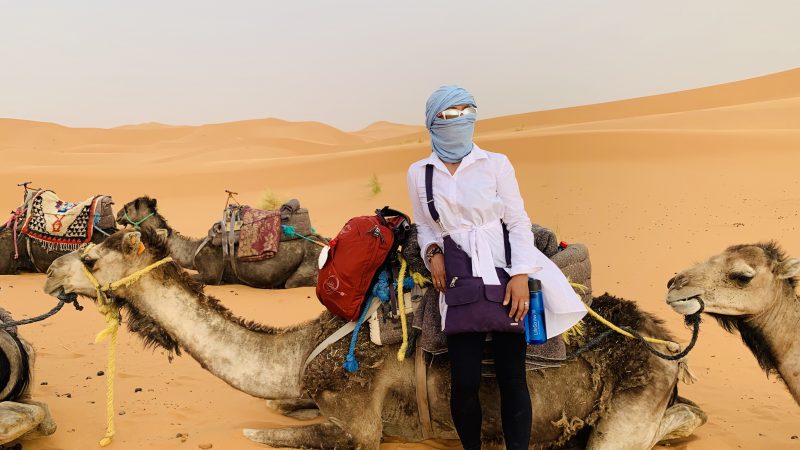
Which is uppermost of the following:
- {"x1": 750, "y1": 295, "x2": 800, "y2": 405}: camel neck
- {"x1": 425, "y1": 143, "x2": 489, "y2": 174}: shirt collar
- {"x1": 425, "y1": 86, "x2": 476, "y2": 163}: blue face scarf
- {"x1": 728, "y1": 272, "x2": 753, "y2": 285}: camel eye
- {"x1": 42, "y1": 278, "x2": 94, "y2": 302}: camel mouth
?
{"x1": 425, "y1": 86, "x2": 476, "y2": 163}: blue face scarf

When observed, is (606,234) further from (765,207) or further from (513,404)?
(513,404)

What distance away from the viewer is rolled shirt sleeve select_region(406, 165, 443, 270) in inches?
137

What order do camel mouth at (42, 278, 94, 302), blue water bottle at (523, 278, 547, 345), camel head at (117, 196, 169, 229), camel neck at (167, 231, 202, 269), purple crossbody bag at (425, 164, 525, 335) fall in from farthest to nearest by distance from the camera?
camel head at (117, 196, 169, 229) → camel neck at (167, 231, 202, 269) → camel mouth at (42, 278, 94, 302) → blue water bottle at (523, 278, 547, 345) → purple crossbody bag at (425, 164, 525, 335)

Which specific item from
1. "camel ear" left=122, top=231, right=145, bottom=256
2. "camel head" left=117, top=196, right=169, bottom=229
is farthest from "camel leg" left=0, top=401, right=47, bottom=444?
"camel head" left=117, top=196, right=169, bottom=229

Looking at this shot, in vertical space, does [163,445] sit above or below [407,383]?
below

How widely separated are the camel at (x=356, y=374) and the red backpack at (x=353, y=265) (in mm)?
252

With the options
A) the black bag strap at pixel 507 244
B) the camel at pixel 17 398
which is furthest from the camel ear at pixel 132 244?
the black bag strap at pixel 507 244

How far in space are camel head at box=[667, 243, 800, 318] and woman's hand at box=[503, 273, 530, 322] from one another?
39.3 inches

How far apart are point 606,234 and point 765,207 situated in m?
3.17

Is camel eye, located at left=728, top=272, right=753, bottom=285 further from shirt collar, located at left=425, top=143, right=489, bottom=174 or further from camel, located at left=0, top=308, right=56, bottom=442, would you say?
camel, located at left=0, top=308, right=56, bottom=442

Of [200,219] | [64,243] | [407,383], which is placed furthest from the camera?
[200,219]

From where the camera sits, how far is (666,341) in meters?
3.88

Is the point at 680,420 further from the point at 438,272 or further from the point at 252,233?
the point at 252,233

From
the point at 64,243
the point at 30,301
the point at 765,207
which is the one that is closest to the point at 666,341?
the point at 30,301
